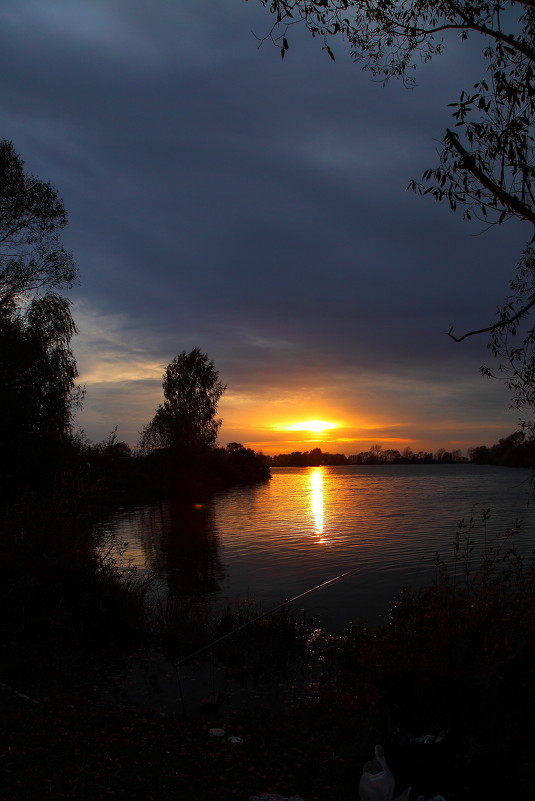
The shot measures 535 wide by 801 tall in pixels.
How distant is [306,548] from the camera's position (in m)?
27.5

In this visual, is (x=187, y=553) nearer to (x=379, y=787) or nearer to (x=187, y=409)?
(x=379, y=787)

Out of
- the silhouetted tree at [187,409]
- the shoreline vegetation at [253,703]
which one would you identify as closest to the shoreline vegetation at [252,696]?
the shoreline vegetation at [253,703]

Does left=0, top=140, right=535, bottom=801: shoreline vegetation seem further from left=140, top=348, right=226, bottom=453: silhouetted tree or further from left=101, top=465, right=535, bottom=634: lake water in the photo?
left=140, top=348, right=226, bottom=453: silhouetted tree

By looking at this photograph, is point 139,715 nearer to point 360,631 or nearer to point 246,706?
point 246,706

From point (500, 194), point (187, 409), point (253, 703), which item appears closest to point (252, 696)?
point (253, 703)

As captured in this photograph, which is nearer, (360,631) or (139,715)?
(139,715)

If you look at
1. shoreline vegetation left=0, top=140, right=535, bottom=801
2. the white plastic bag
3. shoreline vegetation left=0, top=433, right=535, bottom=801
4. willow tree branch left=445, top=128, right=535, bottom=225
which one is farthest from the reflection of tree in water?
willow tree branch left=445, top=128, right=535, bottom=225

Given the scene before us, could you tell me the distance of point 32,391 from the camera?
19672 mm

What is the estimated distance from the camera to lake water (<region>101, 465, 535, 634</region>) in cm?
1783

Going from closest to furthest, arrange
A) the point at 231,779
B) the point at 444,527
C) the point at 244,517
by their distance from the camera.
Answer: the point at 231,779
the point at 444,527
the point at 244,517

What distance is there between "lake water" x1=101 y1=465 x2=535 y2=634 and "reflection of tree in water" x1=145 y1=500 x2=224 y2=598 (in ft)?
0.14

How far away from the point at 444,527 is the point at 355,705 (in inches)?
1146

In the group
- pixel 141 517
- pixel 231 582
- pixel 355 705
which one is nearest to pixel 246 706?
pixel 355 705

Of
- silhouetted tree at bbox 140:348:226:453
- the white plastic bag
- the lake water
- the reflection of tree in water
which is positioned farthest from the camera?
silhouetted tree at bbox 140:348:226:453
